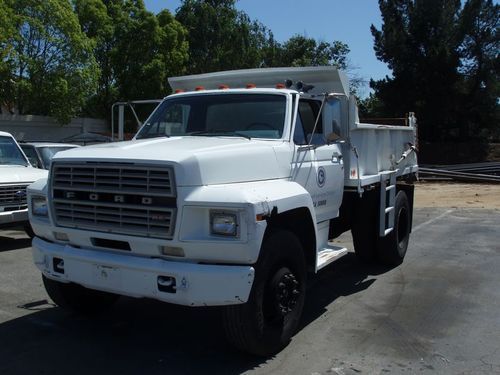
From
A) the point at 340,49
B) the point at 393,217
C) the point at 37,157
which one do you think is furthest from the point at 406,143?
the point at 340,49

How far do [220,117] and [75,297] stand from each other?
231 centimetres

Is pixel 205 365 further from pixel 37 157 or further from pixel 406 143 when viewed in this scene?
pixel 37 157

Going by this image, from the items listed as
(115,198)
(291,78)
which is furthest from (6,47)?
(115,198)

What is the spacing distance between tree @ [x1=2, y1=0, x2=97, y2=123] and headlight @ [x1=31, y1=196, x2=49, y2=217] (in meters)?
24.3

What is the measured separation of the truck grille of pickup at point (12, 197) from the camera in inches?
364

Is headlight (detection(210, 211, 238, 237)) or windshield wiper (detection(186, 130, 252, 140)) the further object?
windshield wiper (detection(186, 130, 252, 140))

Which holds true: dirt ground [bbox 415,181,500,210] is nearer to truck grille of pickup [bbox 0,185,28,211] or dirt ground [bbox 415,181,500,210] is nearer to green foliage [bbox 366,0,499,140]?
green foliage [bbox 366,0,499,140]

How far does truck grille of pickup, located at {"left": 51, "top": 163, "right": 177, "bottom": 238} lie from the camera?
4410 millimetres

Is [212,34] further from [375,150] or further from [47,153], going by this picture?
[375,150]

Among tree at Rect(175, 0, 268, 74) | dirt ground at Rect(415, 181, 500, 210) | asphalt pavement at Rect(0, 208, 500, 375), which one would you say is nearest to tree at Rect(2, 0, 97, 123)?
tree at Rect(175, 0, 268, 74)

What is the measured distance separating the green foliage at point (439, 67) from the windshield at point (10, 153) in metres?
29.3

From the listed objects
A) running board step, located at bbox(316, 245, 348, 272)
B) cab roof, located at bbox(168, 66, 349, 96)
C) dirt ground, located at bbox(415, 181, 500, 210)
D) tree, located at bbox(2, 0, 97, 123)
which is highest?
tree, located at bbox(2, 0, 97, 123)

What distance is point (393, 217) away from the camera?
26.4ft

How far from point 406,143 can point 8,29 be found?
2211 cm
